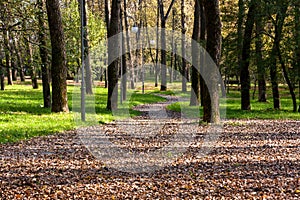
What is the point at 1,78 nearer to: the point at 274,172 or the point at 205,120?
the point at 205,120

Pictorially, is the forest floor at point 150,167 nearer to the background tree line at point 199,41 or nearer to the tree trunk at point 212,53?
the tree trunk at point 212,53

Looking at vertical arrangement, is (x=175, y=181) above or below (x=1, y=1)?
below

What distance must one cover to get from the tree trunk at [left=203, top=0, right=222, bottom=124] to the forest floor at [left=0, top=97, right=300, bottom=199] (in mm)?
2176

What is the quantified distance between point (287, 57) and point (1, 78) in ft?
70.5

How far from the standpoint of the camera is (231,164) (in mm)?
9180

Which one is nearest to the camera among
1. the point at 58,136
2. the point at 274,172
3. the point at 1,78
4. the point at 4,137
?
the point at 274,172

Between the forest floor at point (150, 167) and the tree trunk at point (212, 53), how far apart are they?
218 centimetres

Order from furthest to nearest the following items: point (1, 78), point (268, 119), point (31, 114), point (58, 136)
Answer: point (1, 78) → point (268, 119) → point (31, 114) → point (58, 136)

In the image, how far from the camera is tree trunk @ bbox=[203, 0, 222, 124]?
15.6 meters

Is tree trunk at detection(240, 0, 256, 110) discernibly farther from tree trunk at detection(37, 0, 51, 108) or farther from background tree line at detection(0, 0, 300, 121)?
tree trunk at detection(37, 0, 51, 108)

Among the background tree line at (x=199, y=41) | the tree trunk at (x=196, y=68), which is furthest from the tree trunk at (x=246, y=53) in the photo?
the tree trunk at (x=196, y=68)

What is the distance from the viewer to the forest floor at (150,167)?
6914 millimetres

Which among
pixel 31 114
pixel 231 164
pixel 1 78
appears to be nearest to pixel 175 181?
pixel 231 164

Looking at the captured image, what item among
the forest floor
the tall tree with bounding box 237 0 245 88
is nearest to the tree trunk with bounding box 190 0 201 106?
the tall tree with bounding box 237 0 245 88
